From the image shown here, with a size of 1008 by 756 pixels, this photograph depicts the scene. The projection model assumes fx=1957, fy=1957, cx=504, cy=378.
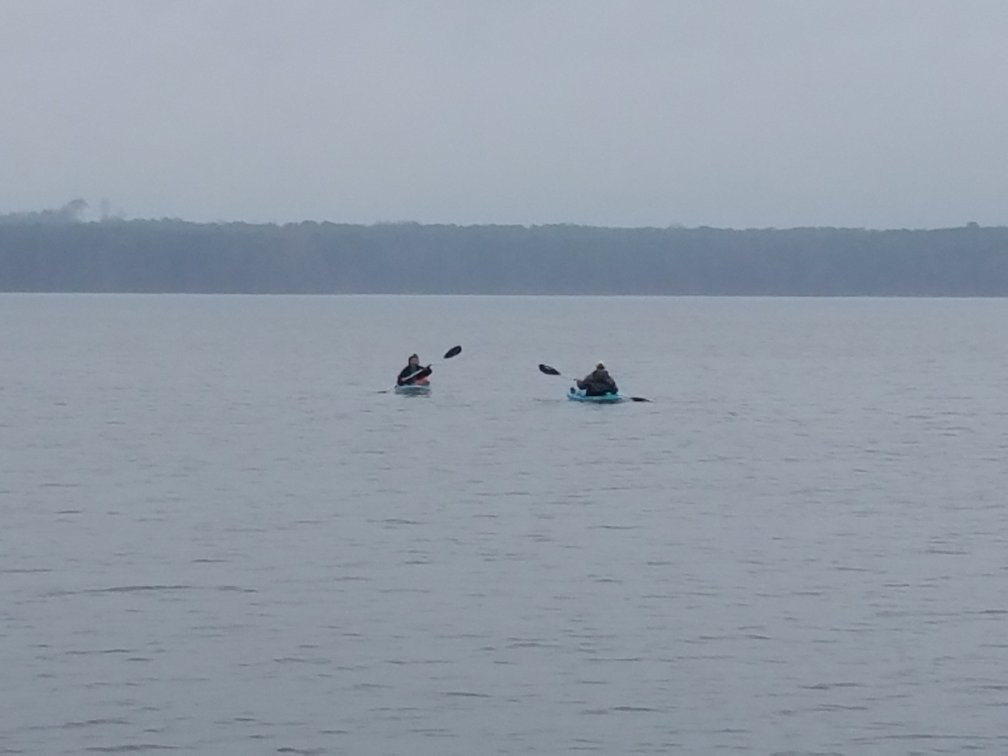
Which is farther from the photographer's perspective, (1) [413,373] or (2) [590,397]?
(1) [413,373]

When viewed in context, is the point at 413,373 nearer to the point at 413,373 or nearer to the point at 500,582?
the point at 413,373

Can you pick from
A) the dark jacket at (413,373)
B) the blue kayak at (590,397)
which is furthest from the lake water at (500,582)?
the dark jacket at (413,373)

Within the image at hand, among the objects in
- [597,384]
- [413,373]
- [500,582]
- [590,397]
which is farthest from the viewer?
[413,373]

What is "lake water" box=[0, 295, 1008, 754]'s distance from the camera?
15.8 metres

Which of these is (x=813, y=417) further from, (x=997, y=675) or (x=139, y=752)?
(x=139, y=752)

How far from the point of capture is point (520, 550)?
963 inches

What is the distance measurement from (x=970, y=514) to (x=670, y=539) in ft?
18.1

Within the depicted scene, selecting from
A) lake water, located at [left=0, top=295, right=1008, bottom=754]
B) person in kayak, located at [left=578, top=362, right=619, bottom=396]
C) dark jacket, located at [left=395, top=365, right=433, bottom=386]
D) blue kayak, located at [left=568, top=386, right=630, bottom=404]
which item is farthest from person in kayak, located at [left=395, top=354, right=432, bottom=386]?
person in kayak, located at [left=578, top=362, right=619, bottom=396]

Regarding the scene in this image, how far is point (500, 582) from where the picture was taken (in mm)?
21891

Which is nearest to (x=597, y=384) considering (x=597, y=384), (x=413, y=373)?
(x=597, y=384)

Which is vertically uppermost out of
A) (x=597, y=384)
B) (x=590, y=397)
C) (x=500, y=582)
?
(x=597, y=384)

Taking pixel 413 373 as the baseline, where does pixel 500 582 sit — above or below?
below

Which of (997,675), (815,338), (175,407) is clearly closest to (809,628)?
(997,675)

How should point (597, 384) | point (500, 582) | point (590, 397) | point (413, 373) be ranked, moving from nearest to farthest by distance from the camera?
point (500, 582) < point (597, 384) < point (590, 397) < point (413, 373)
